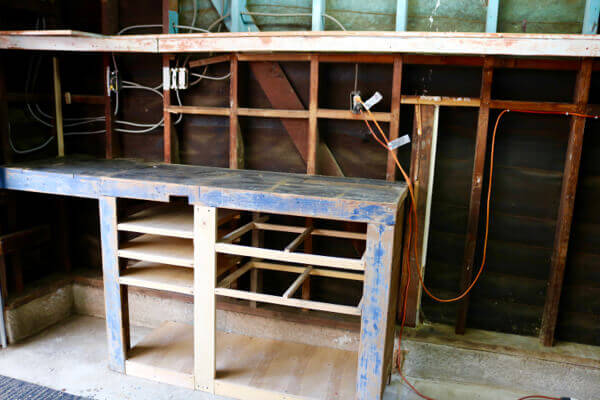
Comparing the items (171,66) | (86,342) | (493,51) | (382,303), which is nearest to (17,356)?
(86,342)

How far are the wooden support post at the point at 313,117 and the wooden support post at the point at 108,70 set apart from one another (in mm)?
Result: 1467

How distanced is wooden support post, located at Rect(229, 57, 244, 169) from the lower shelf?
1.18 meters

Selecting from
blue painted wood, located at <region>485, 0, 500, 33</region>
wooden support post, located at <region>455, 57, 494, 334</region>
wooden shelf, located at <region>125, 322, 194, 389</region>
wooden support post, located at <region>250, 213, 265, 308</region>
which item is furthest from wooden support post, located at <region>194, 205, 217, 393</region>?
blue painted wood, located at <region>485, 0, 500, 33</region>

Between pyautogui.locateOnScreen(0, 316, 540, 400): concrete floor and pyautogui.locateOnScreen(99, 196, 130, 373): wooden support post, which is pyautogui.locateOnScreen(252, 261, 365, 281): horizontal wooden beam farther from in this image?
pyautogui.locateOnScreen(99, 196, 130, 373): wooden support post

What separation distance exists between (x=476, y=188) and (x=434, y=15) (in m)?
1.05

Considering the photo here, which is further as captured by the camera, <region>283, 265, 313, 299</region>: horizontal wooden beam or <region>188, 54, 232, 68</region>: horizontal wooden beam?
<region>188, 54, 232, 68</region>: horizontal wooden beam

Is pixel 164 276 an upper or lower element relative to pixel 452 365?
upper

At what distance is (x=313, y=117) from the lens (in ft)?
9.28

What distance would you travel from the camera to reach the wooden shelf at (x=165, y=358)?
2636 mm

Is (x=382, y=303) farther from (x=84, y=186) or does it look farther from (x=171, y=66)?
(x=171, y=66)

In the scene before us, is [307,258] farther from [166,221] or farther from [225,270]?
[166,221]

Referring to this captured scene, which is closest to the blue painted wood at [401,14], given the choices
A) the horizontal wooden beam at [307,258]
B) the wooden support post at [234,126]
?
the wooden support post at [234,126]

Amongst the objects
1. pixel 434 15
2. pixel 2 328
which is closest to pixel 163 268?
pixel 2 328

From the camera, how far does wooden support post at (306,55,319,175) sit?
278 centimetres
